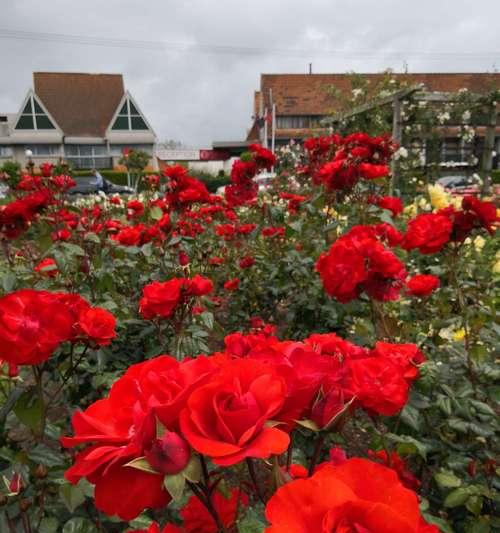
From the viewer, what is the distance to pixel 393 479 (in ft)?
1.32

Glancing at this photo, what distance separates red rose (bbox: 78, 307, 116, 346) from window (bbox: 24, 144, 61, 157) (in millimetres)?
38169

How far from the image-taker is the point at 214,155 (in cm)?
4122

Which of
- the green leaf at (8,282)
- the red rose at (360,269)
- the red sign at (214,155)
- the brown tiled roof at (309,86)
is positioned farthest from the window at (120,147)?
the red rose at (360,269)

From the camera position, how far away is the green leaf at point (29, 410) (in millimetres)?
1120

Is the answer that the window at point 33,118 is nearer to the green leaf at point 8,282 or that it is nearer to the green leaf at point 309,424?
the green leaf at point 8,282

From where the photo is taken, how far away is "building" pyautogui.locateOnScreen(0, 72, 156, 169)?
35.4 metres

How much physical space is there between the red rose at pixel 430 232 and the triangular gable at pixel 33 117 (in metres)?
37.6

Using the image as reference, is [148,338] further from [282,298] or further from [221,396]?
[221,396]

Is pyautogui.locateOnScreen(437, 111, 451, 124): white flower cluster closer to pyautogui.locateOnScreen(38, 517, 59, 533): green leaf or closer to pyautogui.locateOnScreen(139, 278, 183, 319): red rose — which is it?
pyautogui.locateOnScreen(139, 278, 183, 319): red rose

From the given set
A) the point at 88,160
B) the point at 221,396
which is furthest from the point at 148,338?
the point at 88,160

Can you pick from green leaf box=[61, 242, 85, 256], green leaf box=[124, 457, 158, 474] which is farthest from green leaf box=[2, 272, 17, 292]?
green leaf box=[124, 457, 158, 474]

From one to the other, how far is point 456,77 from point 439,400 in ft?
112

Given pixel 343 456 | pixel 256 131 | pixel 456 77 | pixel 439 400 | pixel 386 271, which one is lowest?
pixel 439 400

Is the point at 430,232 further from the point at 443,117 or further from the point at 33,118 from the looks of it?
the point at 33,118
